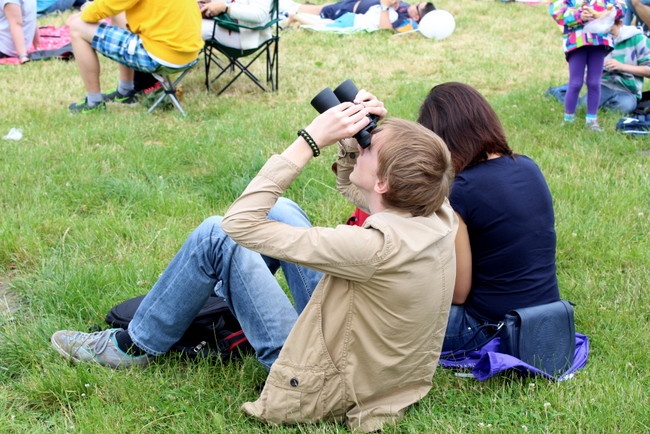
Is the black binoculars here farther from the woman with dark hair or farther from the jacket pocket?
the jacket pocket

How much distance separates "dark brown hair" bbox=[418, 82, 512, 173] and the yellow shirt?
13.4ft

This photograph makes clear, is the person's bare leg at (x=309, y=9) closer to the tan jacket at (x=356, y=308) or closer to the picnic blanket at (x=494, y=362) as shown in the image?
the picnic blanket at (x=494, y=362)

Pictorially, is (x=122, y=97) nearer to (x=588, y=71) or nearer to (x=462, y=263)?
(x=588, y=71)

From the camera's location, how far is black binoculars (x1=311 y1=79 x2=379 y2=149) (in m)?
2.28

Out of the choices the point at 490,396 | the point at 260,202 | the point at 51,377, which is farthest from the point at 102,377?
the point at 490,396

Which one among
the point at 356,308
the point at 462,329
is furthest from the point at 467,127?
the point at 356,308

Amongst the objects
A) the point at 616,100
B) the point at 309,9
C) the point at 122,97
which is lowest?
the point at 309,9

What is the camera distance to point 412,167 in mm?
2229

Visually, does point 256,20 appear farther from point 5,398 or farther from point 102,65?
point 5,398

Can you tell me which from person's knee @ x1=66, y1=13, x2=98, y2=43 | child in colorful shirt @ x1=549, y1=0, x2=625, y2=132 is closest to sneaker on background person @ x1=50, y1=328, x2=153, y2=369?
person's knee @ x1=66, y1=13, x2=98, y2=43

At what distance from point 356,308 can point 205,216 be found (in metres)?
2.30

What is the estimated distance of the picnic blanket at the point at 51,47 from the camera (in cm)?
855

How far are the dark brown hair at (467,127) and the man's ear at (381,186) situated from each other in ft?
1.95

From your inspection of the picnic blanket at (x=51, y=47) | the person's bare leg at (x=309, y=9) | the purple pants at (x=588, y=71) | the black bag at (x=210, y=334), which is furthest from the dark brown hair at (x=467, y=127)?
the person's bare leg at (x=309, y=9)
